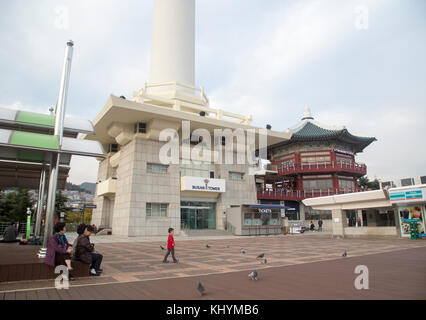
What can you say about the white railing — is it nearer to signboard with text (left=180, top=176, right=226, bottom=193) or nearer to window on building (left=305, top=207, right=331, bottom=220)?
signboard with text (left=180, top=176, right=226, bottom=193)

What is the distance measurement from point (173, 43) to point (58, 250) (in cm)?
3775

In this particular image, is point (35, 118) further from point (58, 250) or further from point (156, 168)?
point (156, 168)

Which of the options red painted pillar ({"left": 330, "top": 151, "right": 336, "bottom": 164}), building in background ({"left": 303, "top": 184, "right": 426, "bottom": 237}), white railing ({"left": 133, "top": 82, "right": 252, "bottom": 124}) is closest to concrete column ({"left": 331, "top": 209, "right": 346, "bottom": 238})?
building in background ({"left": 303, "top": 184, "right": 426, "bottom": 237})

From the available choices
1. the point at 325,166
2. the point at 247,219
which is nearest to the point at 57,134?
the point at 247,219

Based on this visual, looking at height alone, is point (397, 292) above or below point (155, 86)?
below

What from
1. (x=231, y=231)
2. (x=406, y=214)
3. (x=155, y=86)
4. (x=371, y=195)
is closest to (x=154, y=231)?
(x=231, y=231)

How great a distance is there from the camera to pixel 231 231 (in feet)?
107

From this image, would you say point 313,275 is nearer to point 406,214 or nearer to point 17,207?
point 406,214

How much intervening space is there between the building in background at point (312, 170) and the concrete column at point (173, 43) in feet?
70.8

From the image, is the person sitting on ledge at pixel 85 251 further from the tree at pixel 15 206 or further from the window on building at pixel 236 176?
the tree at pixel 15 206

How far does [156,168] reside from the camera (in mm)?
31953
